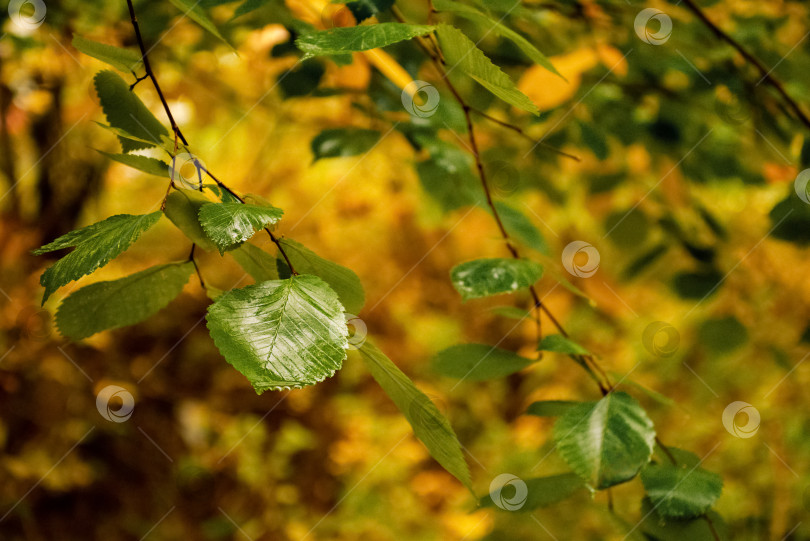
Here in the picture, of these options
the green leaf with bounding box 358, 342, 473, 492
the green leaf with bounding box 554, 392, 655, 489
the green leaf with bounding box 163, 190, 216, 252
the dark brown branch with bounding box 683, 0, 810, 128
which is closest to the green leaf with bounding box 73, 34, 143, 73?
the green leaf with bounding box 163, 190, 216, 252

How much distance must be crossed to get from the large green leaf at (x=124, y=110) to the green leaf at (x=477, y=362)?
275 millimetres

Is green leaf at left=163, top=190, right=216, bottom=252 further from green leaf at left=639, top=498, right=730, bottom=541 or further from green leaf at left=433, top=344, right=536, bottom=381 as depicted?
green leaf at left=639, top=498, right=730, bottom=541

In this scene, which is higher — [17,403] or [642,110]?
[642,110]

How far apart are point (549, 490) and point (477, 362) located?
0.12m

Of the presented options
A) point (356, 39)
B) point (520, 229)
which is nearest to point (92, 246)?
point (356, 39)

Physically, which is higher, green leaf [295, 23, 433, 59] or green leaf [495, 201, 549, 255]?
green leaf [295, 23, 433, 59]

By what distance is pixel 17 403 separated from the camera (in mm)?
1483

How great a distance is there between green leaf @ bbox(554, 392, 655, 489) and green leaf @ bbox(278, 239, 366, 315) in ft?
0.49

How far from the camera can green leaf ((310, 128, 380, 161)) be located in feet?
A: 2.62

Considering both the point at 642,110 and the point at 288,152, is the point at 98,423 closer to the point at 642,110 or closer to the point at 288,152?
the point at 288,152

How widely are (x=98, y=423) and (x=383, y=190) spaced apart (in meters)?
1.23

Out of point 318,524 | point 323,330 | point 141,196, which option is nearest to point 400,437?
point 318,524

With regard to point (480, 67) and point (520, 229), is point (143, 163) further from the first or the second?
point (520, 229)

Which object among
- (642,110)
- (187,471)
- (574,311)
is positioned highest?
(642,110)
